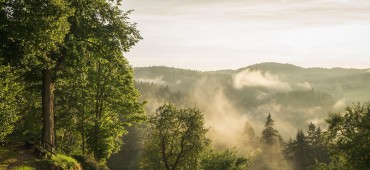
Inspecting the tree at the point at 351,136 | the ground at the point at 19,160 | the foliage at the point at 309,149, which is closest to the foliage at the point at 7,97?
the ground at the point at 19,160

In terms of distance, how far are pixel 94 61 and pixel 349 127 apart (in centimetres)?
2782

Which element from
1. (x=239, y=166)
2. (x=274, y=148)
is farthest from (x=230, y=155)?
(x=274, y=148)

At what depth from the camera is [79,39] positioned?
2450cm

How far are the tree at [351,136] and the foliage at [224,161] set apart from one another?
16797 millimetres

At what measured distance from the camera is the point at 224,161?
176 ft

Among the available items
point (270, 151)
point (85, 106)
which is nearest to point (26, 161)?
point (85, 106)

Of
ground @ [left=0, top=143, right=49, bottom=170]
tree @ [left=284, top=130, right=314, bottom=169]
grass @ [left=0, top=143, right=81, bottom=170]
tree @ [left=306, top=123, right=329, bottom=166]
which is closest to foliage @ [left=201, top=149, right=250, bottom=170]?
grass @ [left=0, top=143, right=81, bottom=170]

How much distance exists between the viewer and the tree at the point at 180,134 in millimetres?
45406

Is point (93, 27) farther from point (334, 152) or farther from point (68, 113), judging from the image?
point (334, 152)

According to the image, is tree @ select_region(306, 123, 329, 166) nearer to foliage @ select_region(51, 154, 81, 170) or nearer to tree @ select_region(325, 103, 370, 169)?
tree @ select_region(325, 103, 370, 169)

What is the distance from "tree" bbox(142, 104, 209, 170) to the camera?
149 ft

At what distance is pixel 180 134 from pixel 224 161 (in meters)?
10.8

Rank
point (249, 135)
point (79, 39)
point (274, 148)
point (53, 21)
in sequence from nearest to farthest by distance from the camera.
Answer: point (53, 21) → point (79, 39) → point (274, 148) → point (249, 135)

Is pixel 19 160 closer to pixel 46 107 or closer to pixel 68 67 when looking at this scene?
pixel 46 107
